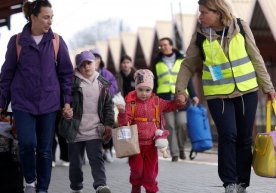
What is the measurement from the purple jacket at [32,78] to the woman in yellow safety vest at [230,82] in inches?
48.5

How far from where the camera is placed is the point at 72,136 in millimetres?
6754

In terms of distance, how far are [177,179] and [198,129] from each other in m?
3.34

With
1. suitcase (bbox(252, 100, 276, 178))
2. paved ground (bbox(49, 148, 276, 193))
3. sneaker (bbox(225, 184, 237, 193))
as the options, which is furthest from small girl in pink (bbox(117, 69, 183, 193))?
paved ground (bbox(49, 148, 276, 193))

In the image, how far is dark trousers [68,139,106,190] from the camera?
6761 millimetres

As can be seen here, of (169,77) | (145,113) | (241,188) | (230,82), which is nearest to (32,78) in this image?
(145,113)

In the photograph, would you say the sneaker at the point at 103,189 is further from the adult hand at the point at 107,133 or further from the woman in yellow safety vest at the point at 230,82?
the woman in yellow safety vest at the point at 230,82

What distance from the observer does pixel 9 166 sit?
6445 millimetres

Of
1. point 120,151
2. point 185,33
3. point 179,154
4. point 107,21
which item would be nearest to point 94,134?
point 120,151

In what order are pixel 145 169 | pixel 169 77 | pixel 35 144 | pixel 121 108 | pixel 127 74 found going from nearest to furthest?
pixel 35 144 → pixel 121 108 → pixel 145 169 → pixel 169 77 → pixel 127 74

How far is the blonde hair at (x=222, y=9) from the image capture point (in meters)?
5.95

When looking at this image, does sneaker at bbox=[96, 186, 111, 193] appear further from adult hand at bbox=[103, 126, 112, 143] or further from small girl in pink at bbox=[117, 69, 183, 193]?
adult hand at bbox=[103, 126, 112, 143]

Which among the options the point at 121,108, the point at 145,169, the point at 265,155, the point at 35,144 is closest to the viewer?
the point at 265,155

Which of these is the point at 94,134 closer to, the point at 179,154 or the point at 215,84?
the point at 215,84

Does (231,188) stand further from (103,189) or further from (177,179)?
(177,179)
